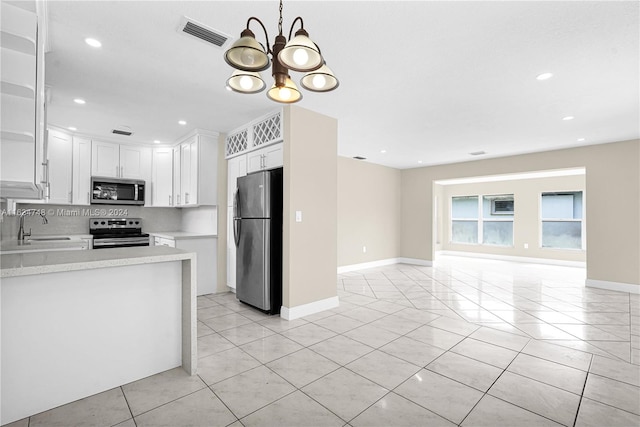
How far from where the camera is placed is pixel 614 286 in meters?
4.98

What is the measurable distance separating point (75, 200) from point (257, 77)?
4424mm

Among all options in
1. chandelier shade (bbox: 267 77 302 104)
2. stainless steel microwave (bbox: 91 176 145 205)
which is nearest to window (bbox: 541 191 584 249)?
chandelier shade (bbox: 267 77 302 104)

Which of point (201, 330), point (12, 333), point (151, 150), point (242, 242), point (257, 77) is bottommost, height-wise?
point (201, 330)

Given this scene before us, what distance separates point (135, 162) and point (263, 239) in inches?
126

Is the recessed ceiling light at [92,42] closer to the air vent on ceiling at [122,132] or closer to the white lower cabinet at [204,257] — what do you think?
the air vent on ceiling at [122,132]

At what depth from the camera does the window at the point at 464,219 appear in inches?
361

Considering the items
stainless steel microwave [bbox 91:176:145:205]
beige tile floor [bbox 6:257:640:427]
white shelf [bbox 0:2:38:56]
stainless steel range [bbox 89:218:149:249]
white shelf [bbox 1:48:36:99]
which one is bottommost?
beige tile floor [bbox 6:257:640:427]

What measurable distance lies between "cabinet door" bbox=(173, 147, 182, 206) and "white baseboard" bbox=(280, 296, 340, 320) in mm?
2799

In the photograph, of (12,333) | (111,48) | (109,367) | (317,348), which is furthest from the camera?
(317,348)

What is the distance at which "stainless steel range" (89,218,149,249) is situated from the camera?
456 centimetres

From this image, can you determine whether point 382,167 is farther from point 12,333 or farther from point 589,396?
point 12,333

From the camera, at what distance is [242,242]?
13.0 feet

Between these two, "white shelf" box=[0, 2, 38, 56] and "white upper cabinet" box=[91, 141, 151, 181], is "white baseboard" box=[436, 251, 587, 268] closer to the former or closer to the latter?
"white upper cabinet" box=[91, 141, 151, 181]

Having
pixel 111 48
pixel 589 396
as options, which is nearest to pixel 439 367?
pixel 589 396
